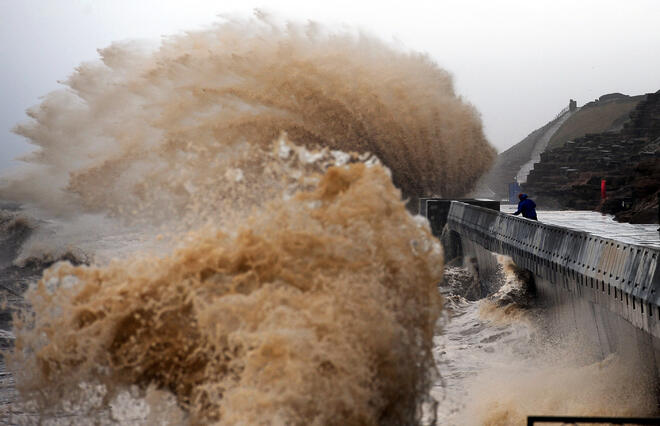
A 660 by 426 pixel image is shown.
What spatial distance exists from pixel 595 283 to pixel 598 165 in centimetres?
2953

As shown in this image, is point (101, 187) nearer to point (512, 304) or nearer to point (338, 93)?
point (338, 93)

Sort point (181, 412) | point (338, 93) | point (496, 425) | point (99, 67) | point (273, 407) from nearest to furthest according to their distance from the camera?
1. point (273, 407)
2. point (181, 412)
3. point (496, 425)
4. point (338, 93)
5. point (99, 67)

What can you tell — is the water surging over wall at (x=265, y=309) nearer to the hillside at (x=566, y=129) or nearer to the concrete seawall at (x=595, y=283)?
the concrete seawall at (x=595, y=283)

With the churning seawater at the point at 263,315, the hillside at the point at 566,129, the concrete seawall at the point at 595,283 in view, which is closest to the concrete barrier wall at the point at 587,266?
the concrete seawall at the point at 595,283

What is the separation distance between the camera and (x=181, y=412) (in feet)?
13.9

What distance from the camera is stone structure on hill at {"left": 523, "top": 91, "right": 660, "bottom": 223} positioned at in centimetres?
2930

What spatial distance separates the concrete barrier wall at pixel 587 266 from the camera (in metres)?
7.04

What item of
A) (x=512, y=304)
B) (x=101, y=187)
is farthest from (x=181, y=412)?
(x=101, y=187)

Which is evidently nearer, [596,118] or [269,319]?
[269,319]

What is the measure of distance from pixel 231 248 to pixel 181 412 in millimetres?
977

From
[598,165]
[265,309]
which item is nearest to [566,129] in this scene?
[598,165]

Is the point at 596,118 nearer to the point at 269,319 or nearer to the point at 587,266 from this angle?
the point at 587,266

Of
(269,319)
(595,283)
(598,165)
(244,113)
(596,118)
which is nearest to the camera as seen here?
(269,319)

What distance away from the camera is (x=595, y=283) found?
28.5 ft
